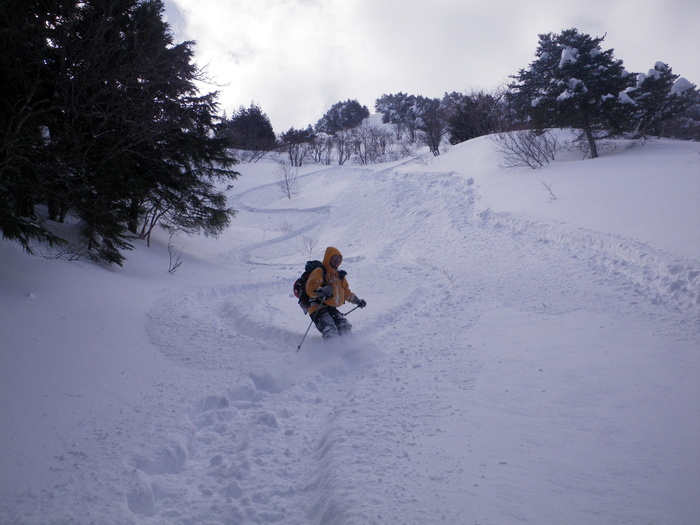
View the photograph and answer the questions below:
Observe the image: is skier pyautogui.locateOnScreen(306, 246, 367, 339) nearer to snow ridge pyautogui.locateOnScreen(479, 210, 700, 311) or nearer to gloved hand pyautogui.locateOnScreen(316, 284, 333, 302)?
gloved hand pyautogui.locateOnScreen(316, 284, 333, 302)

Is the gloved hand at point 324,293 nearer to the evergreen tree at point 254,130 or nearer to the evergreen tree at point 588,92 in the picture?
the evergreen tree at point 588,92

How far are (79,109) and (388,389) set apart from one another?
6.86 metres

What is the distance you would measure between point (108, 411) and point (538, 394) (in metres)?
4.21

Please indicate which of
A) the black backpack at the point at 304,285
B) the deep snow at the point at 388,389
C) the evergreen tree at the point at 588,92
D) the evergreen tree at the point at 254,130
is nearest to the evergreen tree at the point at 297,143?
the evergreen tree at the point at 254,130

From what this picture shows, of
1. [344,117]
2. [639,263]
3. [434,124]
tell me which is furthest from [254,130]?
[639,263]

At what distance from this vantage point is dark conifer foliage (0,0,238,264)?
5441mm

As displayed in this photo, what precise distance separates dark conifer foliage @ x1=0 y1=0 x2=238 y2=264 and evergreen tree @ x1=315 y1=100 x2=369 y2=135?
186 ft

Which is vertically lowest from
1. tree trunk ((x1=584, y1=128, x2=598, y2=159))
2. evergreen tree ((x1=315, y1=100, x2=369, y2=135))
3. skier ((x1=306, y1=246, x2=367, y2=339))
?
skier ((x1=306, y1=246, x2=367, y2=339))

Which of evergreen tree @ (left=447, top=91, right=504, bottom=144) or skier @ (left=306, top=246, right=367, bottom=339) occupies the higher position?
evergreen tree @ (left=447, top=91, right=504, bottom=144)

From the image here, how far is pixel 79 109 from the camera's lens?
21.1ft

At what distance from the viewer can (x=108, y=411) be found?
353cm

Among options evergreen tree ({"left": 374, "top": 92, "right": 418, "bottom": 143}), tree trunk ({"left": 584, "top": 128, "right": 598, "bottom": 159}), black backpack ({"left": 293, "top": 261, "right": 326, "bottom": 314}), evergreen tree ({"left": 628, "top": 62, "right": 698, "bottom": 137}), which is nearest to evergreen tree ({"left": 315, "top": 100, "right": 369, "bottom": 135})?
evergreen tree ({"left": 374, "top": 92, "right": 418, "bottom": 143})

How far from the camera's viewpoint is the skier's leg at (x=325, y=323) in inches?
223

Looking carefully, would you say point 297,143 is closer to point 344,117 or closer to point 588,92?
point 344,117
